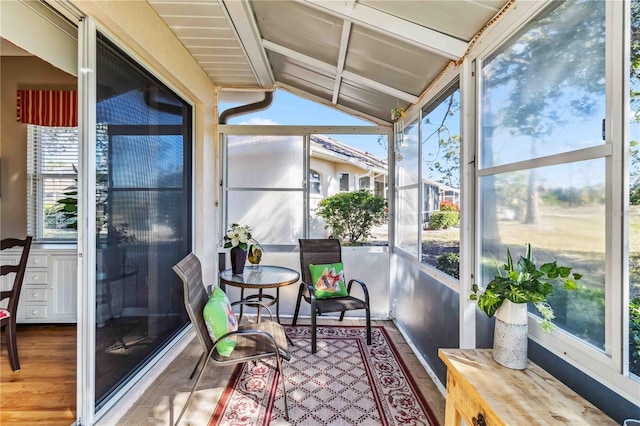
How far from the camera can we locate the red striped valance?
316cm

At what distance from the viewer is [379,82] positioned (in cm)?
287

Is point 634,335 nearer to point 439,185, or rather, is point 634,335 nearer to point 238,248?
point 439,185

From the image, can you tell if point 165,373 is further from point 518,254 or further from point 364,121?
point 364,121

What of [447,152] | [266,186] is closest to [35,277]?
[266,186]

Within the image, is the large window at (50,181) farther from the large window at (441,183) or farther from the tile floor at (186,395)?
the large window at (441,183)

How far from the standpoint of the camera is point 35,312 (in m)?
3.26

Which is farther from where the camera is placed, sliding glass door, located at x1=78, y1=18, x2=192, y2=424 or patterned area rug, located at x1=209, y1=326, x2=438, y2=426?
patterned area rug, located at x1=209, y1=326, x2=438, y2=426

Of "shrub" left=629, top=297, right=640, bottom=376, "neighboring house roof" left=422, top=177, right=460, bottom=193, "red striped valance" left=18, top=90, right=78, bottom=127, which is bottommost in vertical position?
"shrub" left=629, top=297, right=640, bottom=376

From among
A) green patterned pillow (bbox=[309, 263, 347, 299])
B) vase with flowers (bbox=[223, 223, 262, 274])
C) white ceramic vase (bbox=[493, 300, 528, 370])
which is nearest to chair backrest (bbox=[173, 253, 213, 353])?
vase with flowers (bbox=[223, 223, 262, 274])

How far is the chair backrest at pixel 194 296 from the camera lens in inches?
75.4

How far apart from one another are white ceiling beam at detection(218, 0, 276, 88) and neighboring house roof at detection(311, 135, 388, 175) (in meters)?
0.98

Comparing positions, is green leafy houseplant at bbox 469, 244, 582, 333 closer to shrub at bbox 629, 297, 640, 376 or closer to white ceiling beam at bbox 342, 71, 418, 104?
shrub at bbox 629, 297, 640, 376

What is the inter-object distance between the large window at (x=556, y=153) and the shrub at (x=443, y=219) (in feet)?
1.39

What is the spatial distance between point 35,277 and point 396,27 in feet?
13.8
